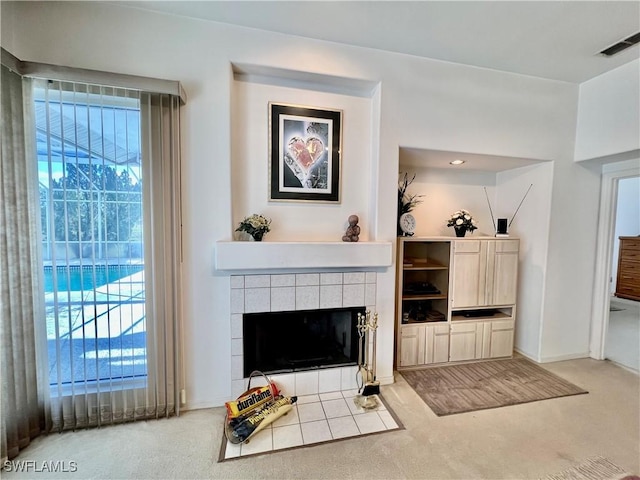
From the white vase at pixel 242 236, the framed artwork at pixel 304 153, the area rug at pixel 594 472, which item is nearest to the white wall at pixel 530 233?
the area rug at pixel 594 472

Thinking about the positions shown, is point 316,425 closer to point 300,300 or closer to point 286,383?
point 286,383

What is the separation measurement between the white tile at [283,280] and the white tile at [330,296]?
257 millimetres

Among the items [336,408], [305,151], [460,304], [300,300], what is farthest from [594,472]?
[305,151]

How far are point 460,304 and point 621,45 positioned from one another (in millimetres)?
2520

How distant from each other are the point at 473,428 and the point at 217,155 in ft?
9.01

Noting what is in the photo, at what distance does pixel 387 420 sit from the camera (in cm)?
199

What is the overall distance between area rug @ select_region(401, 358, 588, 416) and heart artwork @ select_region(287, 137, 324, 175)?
7.25 ft

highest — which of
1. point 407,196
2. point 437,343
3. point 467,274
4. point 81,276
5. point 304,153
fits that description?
point 304,153

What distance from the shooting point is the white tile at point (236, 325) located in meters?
2.14

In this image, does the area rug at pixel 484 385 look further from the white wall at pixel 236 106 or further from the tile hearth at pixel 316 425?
the tile hearth at pixel 316 425

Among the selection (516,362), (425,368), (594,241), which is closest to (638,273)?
(594,241)

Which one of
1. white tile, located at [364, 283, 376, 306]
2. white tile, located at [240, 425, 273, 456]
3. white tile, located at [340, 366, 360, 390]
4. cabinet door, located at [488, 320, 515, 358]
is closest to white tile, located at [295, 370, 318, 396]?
white tile, located at [340, 366, 360, 390]

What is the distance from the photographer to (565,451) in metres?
1.73

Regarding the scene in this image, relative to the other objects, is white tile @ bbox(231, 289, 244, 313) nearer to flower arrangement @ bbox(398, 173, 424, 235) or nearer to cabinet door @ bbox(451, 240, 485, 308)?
flower arrangement @ bbox(398, 173, 424, 235)
